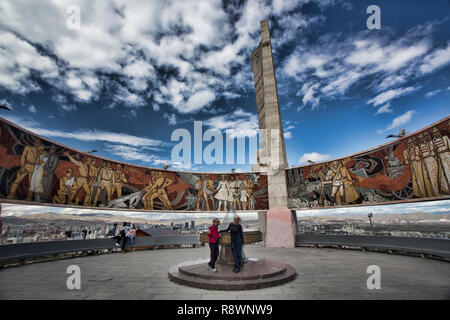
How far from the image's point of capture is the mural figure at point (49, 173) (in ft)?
37.6

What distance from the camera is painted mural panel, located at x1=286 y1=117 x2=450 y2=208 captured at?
989 centimetres

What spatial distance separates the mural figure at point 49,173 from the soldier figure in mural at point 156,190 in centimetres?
609

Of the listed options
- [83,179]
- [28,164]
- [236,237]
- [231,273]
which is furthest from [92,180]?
[231,273]

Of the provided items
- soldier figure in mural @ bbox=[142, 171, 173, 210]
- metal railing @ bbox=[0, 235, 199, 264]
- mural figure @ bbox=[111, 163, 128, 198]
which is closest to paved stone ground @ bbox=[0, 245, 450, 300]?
metal railing @ bbox=[0, 235, 199, 264]

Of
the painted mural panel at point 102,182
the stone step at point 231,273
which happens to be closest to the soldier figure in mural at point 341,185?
the painted mural panel at point 102,182

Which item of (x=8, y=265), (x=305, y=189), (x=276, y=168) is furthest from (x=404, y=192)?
(x=8, y=265)

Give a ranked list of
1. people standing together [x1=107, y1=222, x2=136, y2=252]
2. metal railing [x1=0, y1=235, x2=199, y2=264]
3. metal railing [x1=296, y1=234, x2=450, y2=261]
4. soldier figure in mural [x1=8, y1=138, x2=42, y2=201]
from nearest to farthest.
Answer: metal railing [x1=0, y1=235, x2=199, y2=264]
metal railing [x1=296, y1=234, x2=450, y2=261]
soldier figure in mural [x1=8, y1=138, x2=42, y2=201]
people standing together [x1=107, y1=222, x2=136, y2=252]

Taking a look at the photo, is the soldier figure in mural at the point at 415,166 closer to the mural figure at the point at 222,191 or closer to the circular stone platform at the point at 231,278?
the circular stone platform at the point at 231,278

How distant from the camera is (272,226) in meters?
16.1

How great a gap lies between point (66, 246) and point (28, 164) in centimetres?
471

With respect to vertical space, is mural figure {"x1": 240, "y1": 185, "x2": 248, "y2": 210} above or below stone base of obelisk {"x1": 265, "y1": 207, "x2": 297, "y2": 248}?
above

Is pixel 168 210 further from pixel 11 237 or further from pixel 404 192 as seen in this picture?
pixel 404 192

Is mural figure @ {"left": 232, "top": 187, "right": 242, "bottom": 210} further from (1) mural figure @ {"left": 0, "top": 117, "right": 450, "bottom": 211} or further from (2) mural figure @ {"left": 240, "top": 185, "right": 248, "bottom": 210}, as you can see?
(2) mural figure @ {"left": 240, "top": 185, "right": 248, "bottom": 210}
